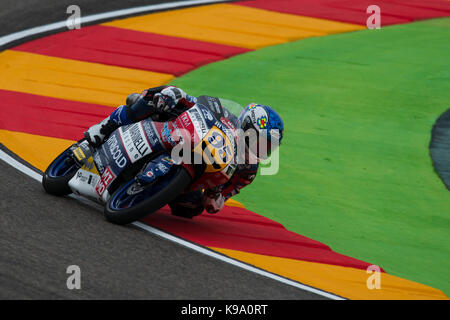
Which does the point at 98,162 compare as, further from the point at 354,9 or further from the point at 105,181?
the point at 354,9

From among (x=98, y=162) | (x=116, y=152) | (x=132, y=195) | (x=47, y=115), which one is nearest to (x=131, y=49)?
(x=47, y=115)

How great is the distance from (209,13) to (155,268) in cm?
966

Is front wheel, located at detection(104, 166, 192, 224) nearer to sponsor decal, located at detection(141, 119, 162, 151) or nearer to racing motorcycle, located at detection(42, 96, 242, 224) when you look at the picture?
racing motorcycle, located at detection(42, 96, 242, 224)

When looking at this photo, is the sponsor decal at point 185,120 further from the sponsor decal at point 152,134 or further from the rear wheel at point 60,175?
the rear wheel at point 60,175

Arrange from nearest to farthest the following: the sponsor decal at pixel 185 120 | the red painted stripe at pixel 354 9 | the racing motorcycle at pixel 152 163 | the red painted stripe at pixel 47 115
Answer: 1. the racing motorcycle at pixel 152 163
2. the sponsor decal at pixel 185 120
3. the red painted stripe at pixel 47 115
4. the red painted stripe at pixel 354 9

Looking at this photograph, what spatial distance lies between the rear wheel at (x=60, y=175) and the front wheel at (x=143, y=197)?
665 mm

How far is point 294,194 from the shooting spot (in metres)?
8.80

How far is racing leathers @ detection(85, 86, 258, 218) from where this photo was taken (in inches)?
273

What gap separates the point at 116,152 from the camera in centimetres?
702

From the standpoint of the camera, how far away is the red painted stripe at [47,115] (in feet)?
31.0

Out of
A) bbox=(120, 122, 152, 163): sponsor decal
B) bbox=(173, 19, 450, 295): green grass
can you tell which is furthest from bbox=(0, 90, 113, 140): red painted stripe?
bbox=(120, 122, 152, 163): sponsor decal

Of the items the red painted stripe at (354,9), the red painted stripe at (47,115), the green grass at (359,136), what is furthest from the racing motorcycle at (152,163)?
the red painted stripe at (354,9)

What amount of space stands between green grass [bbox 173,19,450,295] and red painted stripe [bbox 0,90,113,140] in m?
1.75

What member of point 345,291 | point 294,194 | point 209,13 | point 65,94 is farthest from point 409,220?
point 209,13
